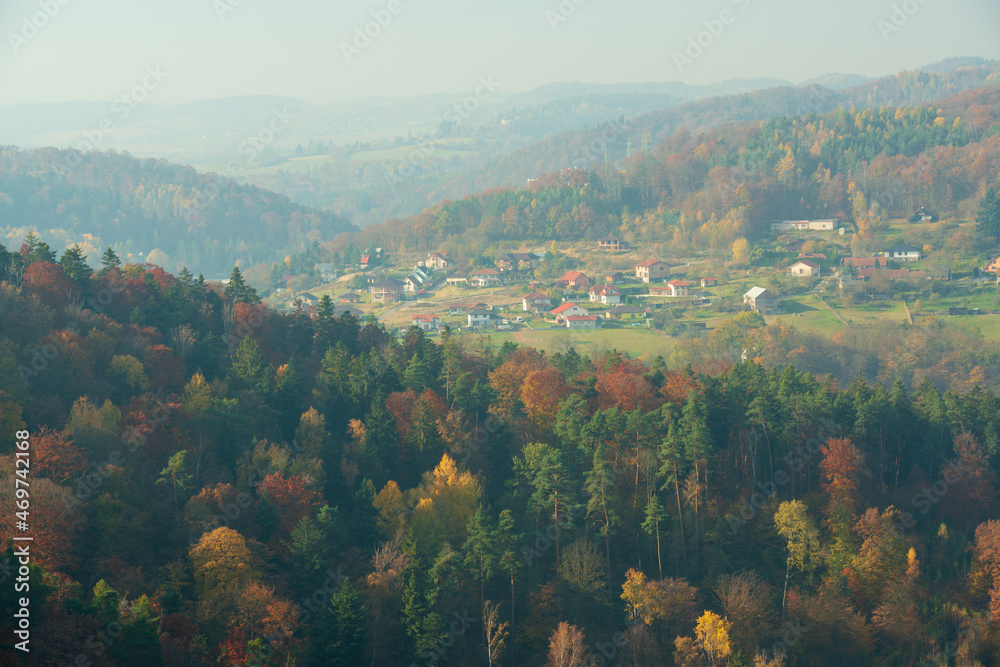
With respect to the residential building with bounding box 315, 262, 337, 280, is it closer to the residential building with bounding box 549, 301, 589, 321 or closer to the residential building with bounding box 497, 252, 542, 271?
the residential building with bounding box 497, 252, 542, 271

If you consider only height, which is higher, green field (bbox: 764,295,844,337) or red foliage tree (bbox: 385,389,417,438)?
red foliage tree (bbox: 385,389,417,438)

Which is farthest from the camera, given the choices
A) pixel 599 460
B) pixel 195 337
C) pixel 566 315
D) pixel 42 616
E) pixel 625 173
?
pixel 625 173

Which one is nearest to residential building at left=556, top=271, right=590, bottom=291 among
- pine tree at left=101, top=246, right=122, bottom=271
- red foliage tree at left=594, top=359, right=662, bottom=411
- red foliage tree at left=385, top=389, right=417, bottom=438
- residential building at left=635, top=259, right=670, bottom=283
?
residential building at left=635, top=259, right=670, bottom=283

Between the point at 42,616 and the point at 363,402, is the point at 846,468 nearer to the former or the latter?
the point at 363,402

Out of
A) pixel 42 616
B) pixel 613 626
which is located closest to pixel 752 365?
pixel 613 626

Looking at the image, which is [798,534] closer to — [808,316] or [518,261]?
[808,316]

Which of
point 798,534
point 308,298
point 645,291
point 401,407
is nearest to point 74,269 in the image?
point 401,407

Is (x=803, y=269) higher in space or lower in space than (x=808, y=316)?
higher
